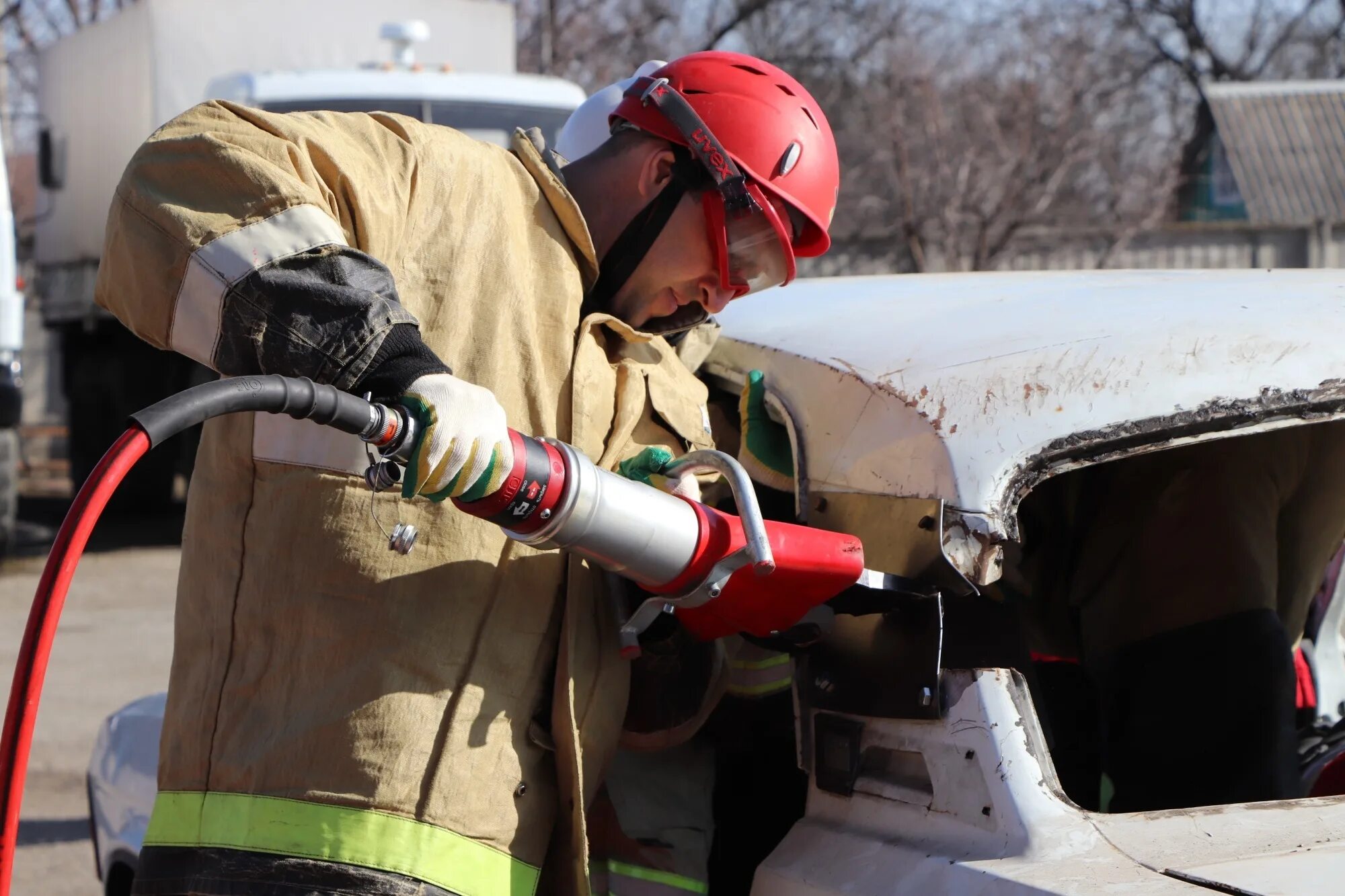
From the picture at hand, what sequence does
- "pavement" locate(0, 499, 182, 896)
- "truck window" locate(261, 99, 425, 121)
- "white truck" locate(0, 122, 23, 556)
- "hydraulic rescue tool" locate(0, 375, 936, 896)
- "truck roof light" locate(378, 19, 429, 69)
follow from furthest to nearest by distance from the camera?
"truck roof light" locate(378, 19, 429, 69) < "truck window" locate(261, 99, 425, 121) < "white truck" locate(0, 122, 23, 556) < "pavement" locate(0, 499, 182, 896) < "hydraulic rescue tool" locate(0, 375, 936, 896)

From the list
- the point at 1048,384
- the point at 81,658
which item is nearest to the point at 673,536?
the point at 1048,384

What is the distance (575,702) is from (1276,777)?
1.10m

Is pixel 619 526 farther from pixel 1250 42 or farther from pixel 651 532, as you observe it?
pixel 1250 42

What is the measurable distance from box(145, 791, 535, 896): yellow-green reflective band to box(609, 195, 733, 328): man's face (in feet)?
2.60

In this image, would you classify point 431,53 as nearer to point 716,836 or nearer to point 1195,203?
point 716,836

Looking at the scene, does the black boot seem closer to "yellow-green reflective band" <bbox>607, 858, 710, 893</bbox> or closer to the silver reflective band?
"yellow-green reflective band" <bbox>607, 858, 710, 893</bbox>

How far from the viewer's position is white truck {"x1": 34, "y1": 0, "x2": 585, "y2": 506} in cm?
812

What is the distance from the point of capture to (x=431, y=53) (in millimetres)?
9578

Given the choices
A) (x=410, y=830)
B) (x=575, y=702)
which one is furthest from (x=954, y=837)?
(x=410, y=830)

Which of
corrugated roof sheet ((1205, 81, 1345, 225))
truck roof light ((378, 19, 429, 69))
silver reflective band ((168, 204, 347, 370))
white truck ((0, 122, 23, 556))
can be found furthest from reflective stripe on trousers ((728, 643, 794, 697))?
corrugated roof sheet ((1205, 81, 1345, 225))

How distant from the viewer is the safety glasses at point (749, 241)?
6.81 ft

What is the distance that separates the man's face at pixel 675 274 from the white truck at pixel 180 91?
19.8 ft

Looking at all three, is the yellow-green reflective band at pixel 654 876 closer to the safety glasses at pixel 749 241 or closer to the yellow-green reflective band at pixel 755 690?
the yellow-green reflective band at pixel 755 690

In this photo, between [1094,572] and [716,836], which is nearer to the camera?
[716,836]
